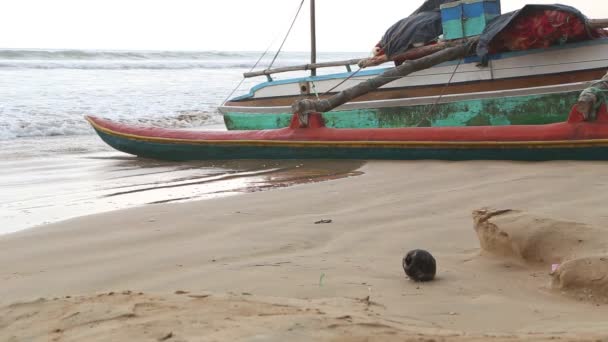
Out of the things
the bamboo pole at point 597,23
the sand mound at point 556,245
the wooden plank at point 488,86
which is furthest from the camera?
the wooden plank at point 488,86

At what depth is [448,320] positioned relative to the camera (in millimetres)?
2195

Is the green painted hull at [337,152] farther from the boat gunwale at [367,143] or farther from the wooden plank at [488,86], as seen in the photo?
the wooden plank at [488,86]

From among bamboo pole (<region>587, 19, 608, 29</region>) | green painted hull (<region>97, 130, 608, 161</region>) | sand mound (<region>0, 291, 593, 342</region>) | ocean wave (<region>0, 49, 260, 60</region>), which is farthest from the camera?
ocean wave (<region>0, 49, 260, 60</region>)

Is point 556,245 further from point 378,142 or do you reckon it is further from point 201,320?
point 378,142

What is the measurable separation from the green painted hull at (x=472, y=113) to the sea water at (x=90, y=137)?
220cm

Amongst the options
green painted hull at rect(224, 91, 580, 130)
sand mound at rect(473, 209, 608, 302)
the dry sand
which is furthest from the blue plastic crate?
sand mound at rect(473, 209, 608, 302)

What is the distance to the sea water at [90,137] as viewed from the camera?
547 centimetres

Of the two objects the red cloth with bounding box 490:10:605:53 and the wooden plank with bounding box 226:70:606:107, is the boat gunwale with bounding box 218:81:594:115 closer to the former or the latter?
the wooden plank with bounding box 226:70:606:107

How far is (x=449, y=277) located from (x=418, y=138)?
11.6 feet

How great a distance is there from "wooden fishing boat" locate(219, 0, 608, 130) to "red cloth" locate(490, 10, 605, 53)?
10 centimetres

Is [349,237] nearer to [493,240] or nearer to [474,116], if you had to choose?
[493,240]

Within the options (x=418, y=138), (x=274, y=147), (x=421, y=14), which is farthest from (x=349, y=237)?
(x=421, y=14)

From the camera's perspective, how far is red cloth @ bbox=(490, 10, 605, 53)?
7219 mm

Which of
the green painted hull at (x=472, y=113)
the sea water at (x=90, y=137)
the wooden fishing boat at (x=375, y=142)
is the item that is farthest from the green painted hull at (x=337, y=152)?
the green painted hull at (x=472, y=113)
